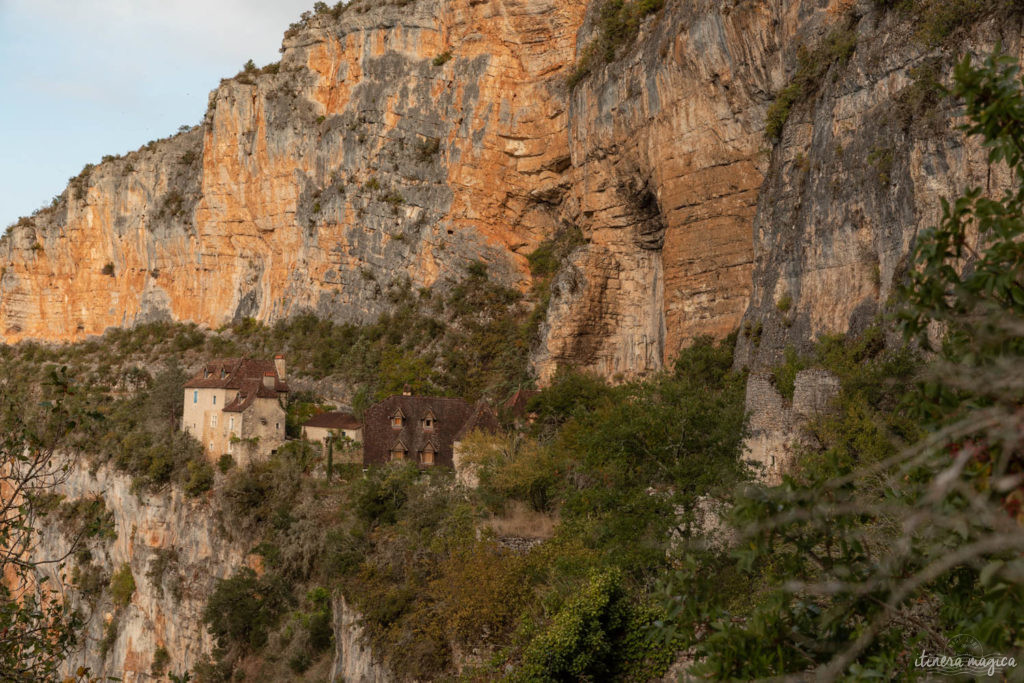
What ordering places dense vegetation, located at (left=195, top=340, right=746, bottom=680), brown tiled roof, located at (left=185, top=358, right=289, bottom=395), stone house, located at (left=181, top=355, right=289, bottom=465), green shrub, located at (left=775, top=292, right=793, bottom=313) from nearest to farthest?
dense vegetation, located at (left=195, top=340, right=746, bottom=680)
green shrub, located at (left=775, top=292, right=793, bottom=313)
stone house, located at (left=181, top=355, right=289, bottom=465)
brown tiled roof, located at (left=185, top=358, right=289, bottom=395)

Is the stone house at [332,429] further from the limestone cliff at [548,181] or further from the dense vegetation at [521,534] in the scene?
the limestone cliff at [548,181]

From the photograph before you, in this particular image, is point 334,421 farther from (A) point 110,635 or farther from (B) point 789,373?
(B) point 789,373

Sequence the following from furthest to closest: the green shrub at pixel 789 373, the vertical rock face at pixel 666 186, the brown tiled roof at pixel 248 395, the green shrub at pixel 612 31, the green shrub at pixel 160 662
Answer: the brown tiled roof at pixel 248 395 < the green shrub at pixel 612 31 < the green shrub at pixel 160 662 < the vertical rock face at pixel 666 186 < the green shrub at pixel 789 373

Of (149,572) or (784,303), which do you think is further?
(149,572)

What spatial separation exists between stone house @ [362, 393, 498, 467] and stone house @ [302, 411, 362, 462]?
1595 millimetres

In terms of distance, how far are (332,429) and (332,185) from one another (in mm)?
16291

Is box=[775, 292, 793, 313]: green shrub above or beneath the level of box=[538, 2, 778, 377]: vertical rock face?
beneath

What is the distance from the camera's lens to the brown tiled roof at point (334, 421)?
2964 cm

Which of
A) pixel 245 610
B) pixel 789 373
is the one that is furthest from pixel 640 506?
pixel 245 610

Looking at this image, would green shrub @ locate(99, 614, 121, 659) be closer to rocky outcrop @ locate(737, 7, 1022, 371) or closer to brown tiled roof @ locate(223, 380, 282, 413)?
brown tiled roof @ locate(223, 380, 282, 413)

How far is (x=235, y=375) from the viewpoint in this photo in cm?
3059

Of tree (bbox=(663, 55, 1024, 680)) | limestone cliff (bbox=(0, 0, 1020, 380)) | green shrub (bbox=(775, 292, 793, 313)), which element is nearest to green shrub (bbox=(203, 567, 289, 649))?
limestone cliff (bbox=(0, 0, 1020, 380))

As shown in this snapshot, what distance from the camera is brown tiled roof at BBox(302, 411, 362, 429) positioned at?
1167 inches

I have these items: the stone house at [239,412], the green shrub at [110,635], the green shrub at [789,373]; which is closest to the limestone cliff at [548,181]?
the green shrub at [789,373]
